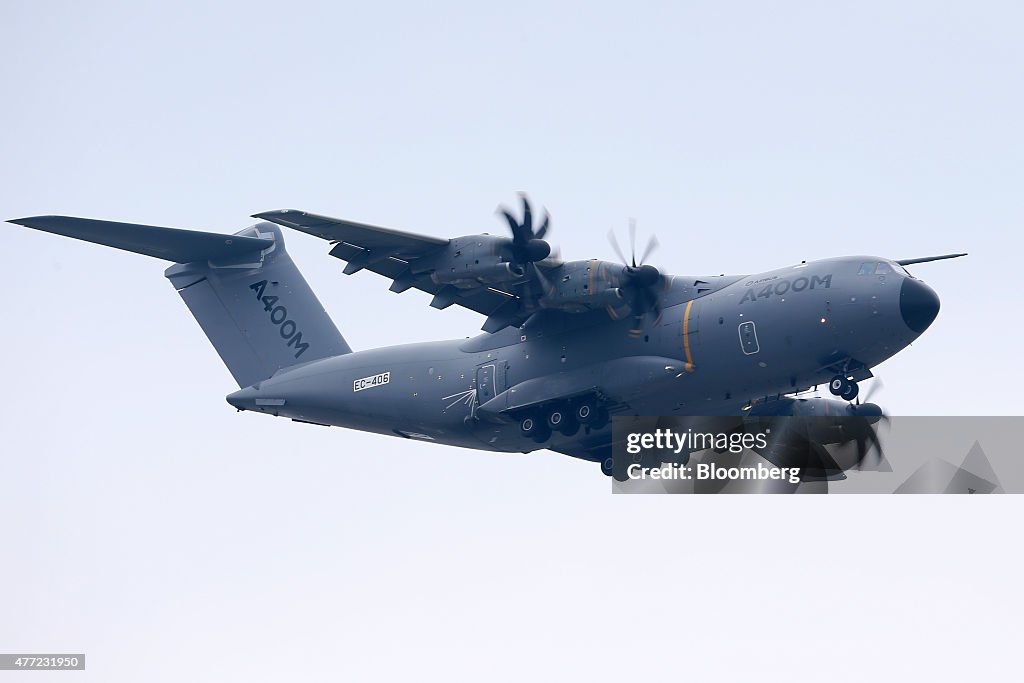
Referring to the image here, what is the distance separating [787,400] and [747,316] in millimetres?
3447

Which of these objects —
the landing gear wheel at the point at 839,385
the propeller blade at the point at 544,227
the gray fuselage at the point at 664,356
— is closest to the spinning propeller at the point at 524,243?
the propeller blade at the point at 544,227

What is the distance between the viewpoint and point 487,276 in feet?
59.5

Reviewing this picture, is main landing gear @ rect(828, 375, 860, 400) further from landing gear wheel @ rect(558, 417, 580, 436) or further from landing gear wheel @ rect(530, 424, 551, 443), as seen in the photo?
landing gear wheel @ rect(530, 424, 551, 443)

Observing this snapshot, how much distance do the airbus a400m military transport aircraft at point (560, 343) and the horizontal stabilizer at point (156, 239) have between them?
0.11ft

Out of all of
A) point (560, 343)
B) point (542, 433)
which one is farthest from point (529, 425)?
point (560, 343)

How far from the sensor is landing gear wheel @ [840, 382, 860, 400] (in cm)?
1772

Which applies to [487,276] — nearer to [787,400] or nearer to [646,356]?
[646,356]

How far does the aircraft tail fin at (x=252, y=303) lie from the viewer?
21.9 meters

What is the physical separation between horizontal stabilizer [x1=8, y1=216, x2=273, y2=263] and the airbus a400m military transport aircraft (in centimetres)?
3

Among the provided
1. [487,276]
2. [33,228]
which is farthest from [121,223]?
[487,276]

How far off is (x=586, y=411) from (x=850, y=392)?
3598mm

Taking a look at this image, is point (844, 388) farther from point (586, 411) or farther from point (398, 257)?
point (398, 257)

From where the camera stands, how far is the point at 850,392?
17719mm

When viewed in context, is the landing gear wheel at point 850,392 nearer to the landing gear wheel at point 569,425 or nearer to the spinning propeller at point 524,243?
the landing gear wheel at point 569,425
